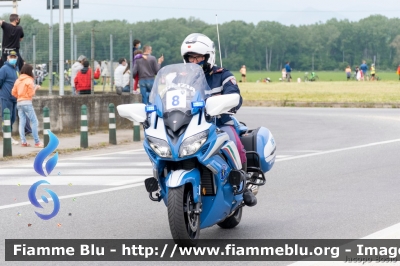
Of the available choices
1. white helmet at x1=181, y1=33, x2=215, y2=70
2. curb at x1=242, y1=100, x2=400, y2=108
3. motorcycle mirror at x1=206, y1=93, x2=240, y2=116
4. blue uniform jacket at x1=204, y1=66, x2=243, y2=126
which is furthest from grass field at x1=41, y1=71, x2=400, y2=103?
motorcycle mirror at x1=206, y1=93, x2=240, y2=116

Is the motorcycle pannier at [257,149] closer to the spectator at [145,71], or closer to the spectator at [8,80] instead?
the spectator at [8,80]

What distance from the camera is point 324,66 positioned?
165750 millimetres

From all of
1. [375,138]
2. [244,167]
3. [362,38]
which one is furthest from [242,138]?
[362,38]

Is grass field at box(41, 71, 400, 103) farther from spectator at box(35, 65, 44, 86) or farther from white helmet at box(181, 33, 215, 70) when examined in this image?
white helmet at box(181, 33, 215, 70)

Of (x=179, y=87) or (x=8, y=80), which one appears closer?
(x=179, y=87)

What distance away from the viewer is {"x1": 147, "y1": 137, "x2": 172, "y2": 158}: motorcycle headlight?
7832 mm

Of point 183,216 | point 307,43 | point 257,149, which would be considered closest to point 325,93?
point 257,149

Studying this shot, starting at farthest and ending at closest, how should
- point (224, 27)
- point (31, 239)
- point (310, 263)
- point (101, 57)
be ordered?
1. point (224, 27)
2. point (101, 57)
3. point (31, 239)
4. point (310, 263)

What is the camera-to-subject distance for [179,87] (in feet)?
26.9

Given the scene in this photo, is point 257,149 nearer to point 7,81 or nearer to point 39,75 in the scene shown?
point 7,81

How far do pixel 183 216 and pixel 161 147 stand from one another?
0.58 metres

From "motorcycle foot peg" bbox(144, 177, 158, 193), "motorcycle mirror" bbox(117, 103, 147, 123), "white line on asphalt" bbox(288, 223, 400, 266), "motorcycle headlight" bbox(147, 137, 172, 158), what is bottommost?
"white line on asphalt" bbox(288, 223, 400, 266)

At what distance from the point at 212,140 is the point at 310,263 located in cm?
146

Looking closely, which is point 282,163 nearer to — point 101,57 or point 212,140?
point 212,140
